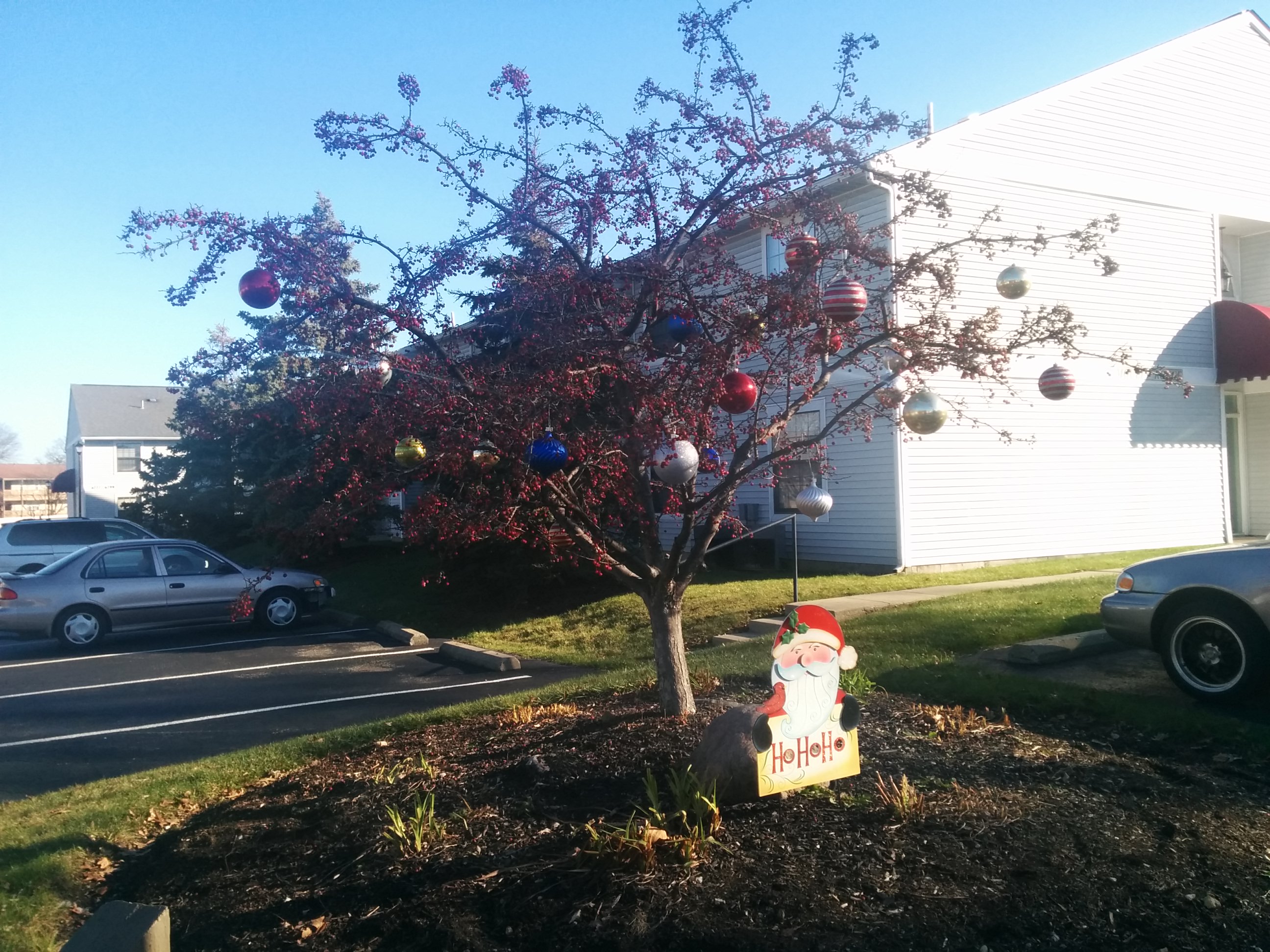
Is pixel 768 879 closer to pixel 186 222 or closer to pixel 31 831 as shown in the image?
pixel 31 831

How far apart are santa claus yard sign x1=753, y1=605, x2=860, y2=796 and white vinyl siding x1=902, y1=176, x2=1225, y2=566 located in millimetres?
10166

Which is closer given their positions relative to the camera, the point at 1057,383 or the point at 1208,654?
the point at 1208,654

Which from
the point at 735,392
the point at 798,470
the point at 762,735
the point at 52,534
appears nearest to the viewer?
the point at 762,735

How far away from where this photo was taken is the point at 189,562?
1502cm

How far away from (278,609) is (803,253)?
464 inches

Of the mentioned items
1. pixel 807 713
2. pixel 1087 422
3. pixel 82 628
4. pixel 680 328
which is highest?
pixel 1087 422

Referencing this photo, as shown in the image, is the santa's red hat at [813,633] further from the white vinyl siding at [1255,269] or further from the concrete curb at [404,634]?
the white vinyl siding at [1255,269]

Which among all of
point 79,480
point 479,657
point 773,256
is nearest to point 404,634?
point 479,657

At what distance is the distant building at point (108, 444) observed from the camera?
45.1 meters

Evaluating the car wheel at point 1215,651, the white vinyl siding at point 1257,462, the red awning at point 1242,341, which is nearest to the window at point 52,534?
the car wheel at point 1215,651

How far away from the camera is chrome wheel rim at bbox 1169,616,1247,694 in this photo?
259 inches

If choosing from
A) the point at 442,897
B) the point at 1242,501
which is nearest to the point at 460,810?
the point at 442,897

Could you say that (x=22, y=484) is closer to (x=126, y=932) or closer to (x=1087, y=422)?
(x=1087, y=422)

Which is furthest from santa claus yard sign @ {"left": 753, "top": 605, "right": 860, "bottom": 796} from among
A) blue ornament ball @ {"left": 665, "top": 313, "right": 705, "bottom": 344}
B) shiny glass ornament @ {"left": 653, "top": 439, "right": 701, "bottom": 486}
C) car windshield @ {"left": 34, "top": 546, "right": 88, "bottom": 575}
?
car windshield @ {"left": 34, "top": 546, "right": 88, "bottom": 575}
